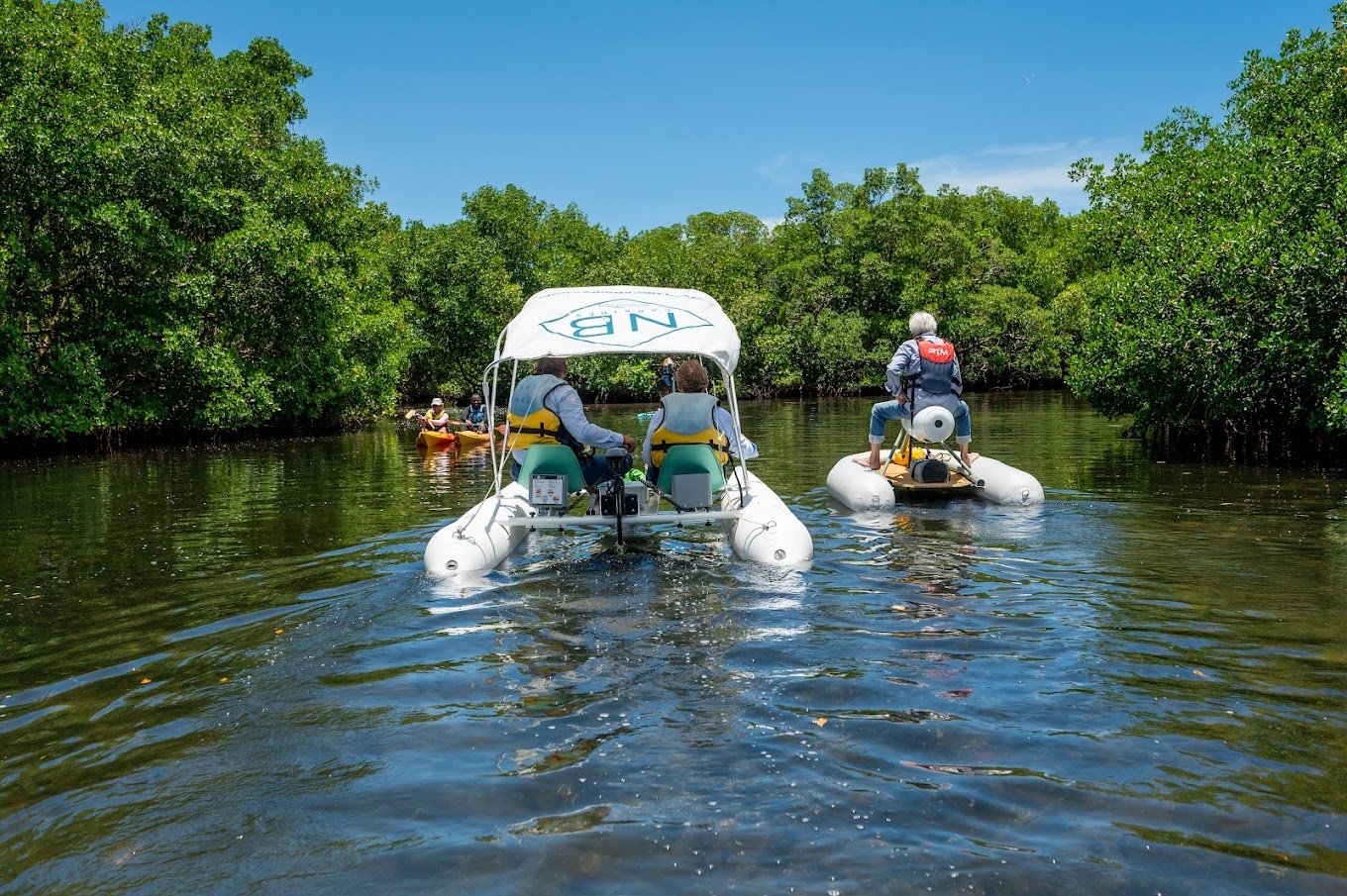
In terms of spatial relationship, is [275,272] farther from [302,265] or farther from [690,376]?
[690,376]

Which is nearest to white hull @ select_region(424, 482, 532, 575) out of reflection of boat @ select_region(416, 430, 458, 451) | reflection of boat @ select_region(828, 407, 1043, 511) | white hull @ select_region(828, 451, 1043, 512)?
white hull @ select_region(828, 451, 1043, 512)

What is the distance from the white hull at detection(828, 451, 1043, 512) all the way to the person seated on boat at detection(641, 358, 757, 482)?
2.78 m

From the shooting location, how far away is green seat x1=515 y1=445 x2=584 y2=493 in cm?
950

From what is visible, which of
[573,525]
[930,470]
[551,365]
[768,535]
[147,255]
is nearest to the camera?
[573,525]

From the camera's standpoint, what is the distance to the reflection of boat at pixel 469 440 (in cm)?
2509

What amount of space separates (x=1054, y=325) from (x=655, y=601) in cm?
5610

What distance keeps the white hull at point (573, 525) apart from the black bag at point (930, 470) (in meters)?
3.73

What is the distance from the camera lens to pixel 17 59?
22.9 m

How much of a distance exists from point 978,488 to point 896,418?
1388 mm

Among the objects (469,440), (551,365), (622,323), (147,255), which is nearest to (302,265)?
(147,255)

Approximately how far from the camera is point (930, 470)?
12516mm

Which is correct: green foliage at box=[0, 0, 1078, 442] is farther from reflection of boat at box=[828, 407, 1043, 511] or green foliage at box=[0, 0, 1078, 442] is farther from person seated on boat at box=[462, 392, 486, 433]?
reflection of boat at box=[828, 407, 1043, 511]

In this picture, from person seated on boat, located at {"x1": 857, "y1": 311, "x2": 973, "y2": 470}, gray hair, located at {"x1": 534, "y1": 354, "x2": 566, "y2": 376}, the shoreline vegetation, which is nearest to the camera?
gray hair, located at {"x1": 534, "y1": 354, "x2": 566, "y2": 376}

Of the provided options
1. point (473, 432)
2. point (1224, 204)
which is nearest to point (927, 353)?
point (1224, 204)
